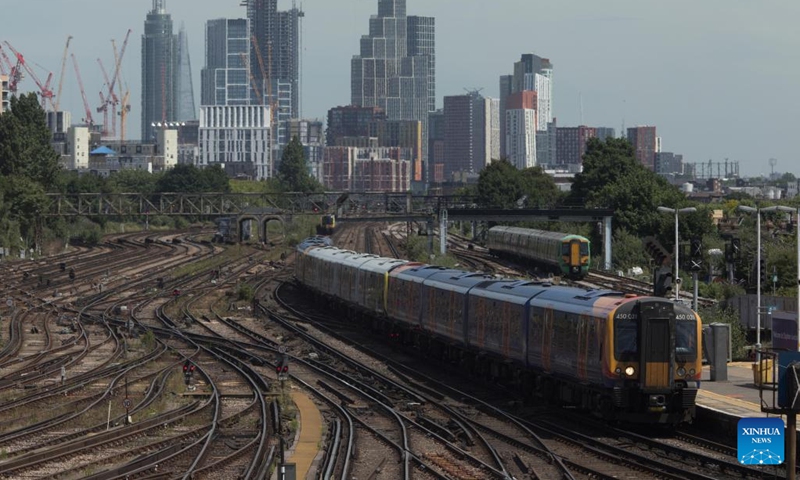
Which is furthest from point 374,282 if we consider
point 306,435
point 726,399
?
point 306,435

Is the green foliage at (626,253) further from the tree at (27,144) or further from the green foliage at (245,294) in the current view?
the tree at (27,144)

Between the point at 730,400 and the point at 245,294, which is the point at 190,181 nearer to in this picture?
the point at 245,294

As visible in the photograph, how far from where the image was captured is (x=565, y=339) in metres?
29.0

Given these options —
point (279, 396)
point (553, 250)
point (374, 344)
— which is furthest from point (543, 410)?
point (553, 250)

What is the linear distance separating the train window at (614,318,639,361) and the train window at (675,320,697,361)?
2.83 ft

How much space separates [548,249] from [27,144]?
47668 mm

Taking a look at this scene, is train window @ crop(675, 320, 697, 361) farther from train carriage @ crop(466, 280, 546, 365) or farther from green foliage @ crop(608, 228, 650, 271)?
green foliage @ crop(608, 228, 650, 271)

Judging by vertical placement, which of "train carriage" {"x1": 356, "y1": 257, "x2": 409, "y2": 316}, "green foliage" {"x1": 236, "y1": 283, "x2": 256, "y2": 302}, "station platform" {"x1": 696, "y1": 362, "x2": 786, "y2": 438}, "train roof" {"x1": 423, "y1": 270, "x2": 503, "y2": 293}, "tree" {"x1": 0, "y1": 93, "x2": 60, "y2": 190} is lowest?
"green foliage" {"x1": 236, "y1": 283, "x2": 256, "y2": 302}

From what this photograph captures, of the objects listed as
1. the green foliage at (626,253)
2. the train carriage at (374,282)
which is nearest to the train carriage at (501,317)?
the train carriage at (374,282)

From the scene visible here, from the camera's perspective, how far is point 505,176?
142 m

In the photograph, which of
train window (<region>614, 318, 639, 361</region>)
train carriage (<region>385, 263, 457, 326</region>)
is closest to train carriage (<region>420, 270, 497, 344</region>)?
train carriage (<region>385, 263, 457, 326</region>)

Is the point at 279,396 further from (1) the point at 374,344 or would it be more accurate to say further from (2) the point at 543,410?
(1) the point at 374,344

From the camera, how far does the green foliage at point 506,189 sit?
139 meters

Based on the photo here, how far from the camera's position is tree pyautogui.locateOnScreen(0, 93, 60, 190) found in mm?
105750
